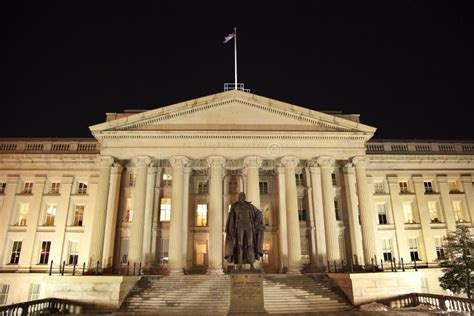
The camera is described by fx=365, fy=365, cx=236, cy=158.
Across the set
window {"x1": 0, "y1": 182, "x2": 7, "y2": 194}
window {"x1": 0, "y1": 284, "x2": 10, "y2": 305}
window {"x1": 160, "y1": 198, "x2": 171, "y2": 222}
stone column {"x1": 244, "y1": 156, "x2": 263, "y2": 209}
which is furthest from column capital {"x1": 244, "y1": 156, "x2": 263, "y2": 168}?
window {"x1": 0, "y1": 182, "x2": 7, "y2": 194}

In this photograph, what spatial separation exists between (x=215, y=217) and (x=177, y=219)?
3198 millimetres

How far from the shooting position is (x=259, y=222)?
1552 centimetres

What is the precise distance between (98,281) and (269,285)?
11654 mm

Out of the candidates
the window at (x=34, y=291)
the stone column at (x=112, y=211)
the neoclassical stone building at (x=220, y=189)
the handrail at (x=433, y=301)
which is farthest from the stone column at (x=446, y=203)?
the window at (x=34, y=291)

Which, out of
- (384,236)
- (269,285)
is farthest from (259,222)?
(384,236)

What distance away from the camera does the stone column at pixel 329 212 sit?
3117 cm

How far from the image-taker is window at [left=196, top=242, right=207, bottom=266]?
35.2m

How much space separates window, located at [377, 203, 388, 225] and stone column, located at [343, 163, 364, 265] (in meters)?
5.81

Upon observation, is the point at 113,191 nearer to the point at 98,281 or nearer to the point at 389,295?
the point at 98,281

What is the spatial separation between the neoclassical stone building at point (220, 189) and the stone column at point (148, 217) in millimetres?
109

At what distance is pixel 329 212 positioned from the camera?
31.9 metres

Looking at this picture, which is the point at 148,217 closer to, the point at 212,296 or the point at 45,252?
the point at 45,252

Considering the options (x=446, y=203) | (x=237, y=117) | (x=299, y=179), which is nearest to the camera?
(x=237, y=117)

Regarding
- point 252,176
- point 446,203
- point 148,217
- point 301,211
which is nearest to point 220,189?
point 252,176
